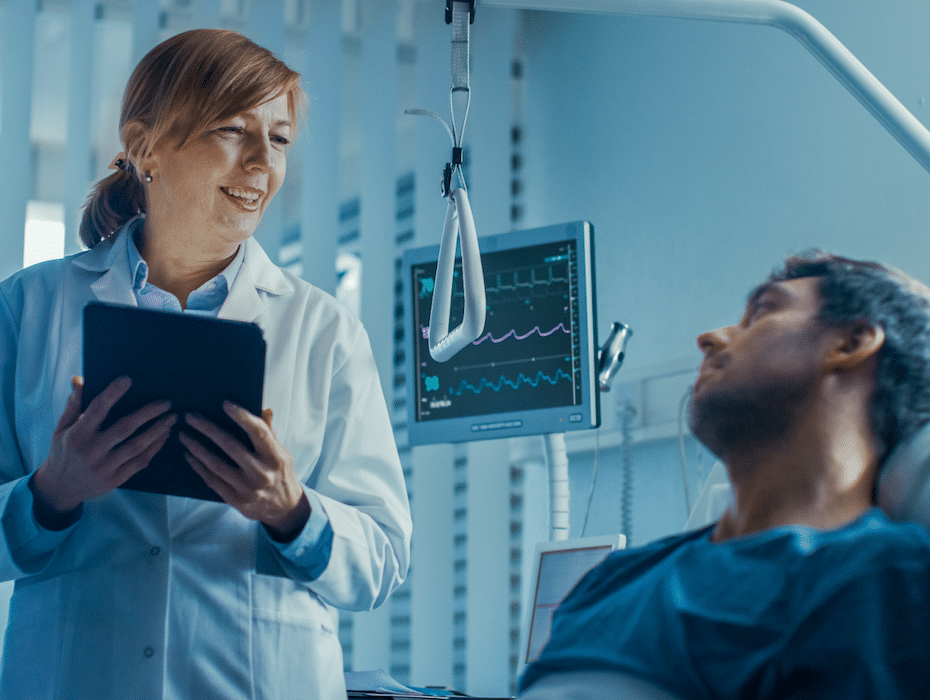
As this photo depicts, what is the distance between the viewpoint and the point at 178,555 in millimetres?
1220

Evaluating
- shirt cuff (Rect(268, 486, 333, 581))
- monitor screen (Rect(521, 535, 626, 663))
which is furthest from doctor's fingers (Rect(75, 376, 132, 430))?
monitor screen (Rect(521, 535, 626, 663))

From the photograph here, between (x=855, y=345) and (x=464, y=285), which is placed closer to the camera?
(x=855, y=345)

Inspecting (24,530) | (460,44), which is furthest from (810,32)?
(24,530)

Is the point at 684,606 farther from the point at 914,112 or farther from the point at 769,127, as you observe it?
the point at 769,127

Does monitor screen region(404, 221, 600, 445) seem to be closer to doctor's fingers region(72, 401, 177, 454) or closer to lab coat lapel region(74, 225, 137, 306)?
lab coat lapel region(74, 225, 137, 306)

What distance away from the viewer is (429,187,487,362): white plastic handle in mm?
1188

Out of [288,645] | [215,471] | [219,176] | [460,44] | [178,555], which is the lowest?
[288,645]

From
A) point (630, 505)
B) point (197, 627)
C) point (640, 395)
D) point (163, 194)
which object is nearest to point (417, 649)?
point (630, 505)

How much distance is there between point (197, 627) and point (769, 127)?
1.50 m

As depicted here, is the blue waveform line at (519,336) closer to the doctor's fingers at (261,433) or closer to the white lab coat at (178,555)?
the white lab coat at (178,555)

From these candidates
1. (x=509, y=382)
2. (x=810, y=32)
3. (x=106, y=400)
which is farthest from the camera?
(x=509, y=382)

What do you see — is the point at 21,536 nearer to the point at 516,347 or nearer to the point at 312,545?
the point at 312,545

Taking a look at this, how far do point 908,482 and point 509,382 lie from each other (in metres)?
1.08

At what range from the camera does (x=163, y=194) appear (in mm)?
1375
